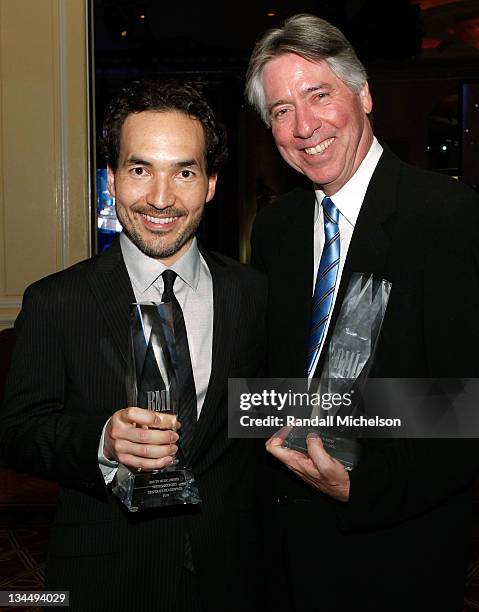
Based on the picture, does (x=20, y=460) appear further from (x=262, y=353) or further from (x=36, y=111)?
(x=36, y=111)

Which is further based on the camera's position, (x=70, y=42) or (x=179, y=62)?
(x=179, y=62)

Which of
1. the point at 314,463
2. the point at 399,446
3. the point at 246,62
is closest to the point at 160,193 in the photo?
the point at 314,463

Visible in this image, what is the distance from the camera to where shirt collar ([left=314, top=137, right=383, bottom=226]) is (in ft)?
5.64

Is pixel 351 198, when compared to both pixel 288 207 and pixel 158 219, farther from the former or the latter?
pixel 158 219

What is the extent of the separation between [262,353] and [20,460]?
0.56 meters

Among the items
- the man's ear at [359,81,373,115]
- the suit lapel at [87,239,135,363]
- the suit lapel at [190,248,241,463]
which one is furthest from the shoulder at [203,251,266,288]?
the man's ear at [359,81,373,115]

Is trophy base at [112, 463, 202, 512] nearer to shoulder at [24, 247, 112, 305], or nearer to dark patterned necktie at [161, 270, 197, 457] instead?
dark patterned necktie at [161, 270, 197, 457]

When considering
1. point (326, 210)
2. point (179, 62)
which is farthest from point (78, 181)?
point (326, 210)

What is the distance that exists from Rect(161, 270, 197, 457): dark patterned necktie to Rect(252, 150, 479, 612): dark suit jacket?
0.34 metres

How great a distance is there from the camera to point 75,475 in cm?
138

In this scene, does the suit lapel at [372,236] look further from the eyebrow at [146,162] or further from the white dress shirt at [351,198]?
the eyebrow at [146,162]

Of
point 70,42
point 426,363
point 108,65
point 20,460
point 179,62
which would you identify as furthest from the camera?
point 179,62

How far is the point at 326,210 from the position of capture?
175 cm

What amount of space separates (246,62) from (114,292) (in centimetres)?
482
